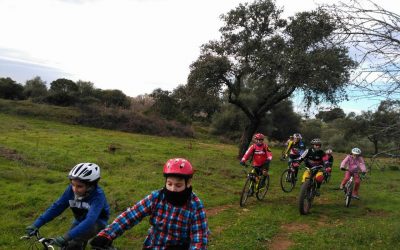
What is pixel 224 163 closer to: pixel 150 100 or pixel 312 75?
pixel 312 75

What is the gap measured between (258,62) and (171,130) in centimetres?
2278

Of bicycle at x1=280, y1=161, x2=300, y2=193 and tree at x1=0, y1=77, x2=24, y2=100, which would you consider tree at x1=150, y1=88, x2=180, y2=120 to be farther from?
bicycle at x1=280, y1=161, x2=300, y2=193

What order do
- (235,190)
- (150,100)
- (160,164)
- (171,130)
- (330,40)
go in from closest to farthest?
(330,40), (235,190), (160,164), (171,130), (150,100)

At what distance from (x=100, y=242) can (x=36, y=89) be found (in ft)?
160

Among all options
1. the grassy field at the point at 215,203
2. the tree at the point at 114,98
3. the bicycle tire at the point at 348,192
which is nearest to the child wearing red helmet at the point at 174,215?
the grassy field at the point at 215,203

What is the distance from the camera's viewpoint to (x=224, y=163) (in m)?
23.4

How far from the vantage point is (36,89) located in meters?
48.3

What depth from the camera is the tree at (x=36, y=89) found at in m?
46.2

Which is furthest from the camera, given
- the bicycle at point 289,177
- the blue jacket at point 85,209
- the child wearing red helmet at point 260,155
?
the bicycle at point 289,177

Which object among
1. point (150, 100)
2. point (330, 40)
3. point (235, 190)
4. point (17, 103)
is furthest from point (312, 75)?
point (150, 100)

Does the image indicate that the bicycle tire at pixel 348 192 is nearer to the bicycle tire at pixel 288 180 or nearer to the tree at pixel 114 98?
the bicycle tire at pixel 288 180

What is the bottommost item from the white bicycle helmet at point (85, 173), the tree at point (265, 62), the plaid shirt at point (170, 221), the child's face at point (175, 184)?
the plaid shirt at point (170, 221)

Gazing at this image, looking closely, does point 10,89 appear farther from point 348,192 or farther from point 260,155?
point 348,192

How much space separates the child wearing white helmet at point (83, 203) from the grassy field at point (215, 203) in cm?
347
